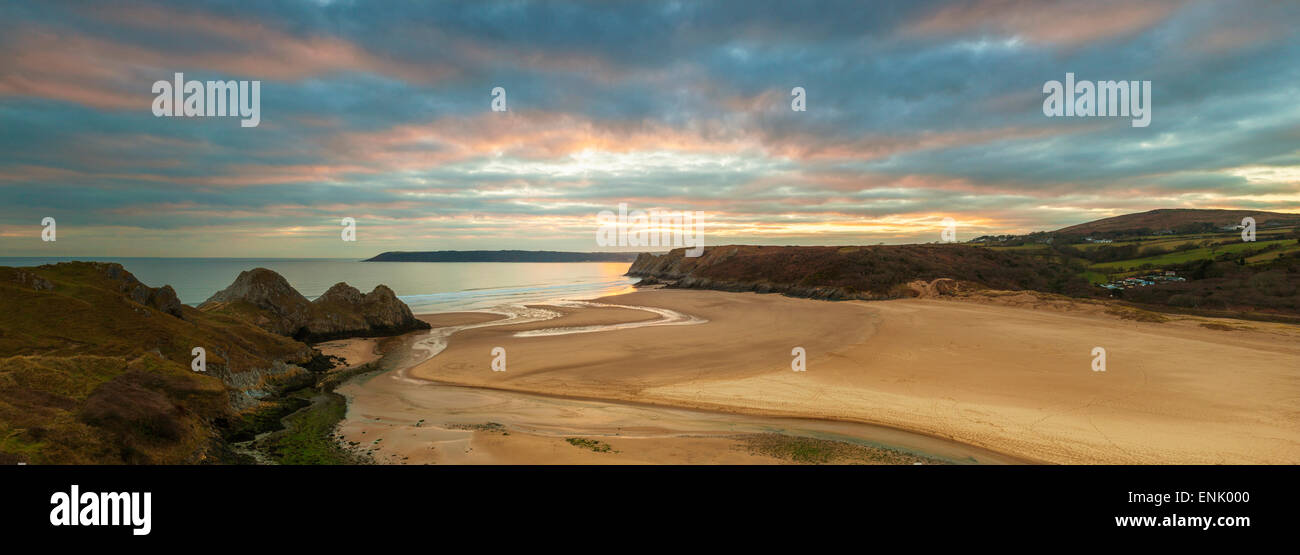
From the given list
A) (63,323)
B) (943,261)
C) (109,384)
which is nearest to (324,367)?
(63,323)

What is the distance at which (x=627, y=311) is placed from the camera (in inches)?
1661

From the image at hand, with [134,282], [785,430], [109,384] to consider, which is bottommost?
[785,430]

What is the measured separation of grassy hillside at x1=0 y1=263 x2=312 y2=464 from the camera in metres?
7.97

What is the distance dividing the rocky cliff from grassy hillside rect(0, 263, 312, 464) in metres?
47.6

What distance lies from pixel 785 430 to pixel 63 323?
21.3 m

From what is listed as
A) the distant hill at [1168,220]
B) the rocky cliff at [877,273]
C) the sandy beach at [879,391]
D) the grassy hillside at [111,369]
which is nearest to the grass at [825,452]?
the sandy beach at [879,391]

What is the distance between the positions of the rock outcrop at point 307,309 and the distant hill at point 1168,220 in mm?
131067

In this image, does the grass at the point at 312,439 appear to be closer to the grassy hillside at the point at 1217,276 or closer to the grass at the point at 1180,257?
the grassy hillside at the point at 1217,276

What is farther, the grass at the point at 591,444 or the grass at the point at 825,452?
the grass at the point at 591,444

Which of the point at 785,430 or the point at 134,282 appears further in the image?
the point at 134,282

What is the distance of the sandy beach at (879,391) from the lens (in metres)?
10.7

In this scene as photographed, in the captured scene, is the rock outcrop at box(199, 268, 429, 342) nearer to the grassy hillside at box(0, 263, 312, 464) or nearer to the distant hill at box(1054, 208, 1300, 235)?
the grassy hillside at box(0, 263, 312, 464)
